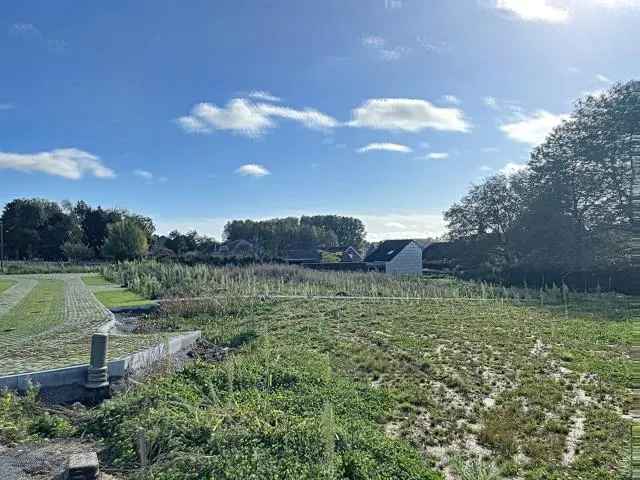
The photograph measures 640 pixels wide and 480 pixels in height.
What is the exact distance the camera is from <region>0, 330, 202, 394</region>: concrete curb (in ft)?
18.1

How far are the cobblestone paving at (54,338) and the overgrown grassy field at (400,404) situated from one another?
1.85 m

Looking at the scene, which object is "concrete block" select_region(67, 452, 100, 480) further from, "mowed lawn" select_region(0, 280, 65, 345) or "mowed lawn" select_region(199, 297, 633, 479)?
"mowed lawn" select_region(0, 280, 65, 345)

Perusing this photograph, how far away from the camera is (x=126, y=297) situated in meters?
15.8

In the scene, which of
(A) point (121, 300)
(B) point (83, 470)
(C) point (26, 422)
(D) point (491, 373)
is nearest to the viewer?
(B) point (83, 470)

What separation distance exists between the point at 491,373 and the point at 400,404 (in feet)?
6.21

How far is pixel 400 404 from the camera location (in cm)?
517

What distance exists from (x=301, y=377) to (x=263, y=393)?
70 centimetres

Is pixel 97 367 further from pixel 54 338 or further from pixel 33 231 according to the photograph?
pixel 33 231

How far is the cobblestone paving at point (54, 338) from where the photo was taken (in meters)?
6.55

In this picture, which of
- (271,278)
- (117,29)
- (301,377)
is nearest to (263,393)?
(301,377)

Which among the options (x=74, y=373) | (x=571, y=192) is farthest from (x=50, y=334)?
(x=571, y=192)

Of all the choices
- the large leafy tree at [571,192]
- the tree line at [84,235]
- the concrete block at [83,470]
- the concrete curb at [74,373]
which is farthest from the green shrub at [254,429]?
the tree line at [84,235]

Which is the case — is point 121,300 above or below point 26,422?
above

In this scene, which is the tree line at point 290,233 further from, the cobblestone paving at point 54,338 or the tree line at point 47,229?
the cobblestone paving at point 54,338
